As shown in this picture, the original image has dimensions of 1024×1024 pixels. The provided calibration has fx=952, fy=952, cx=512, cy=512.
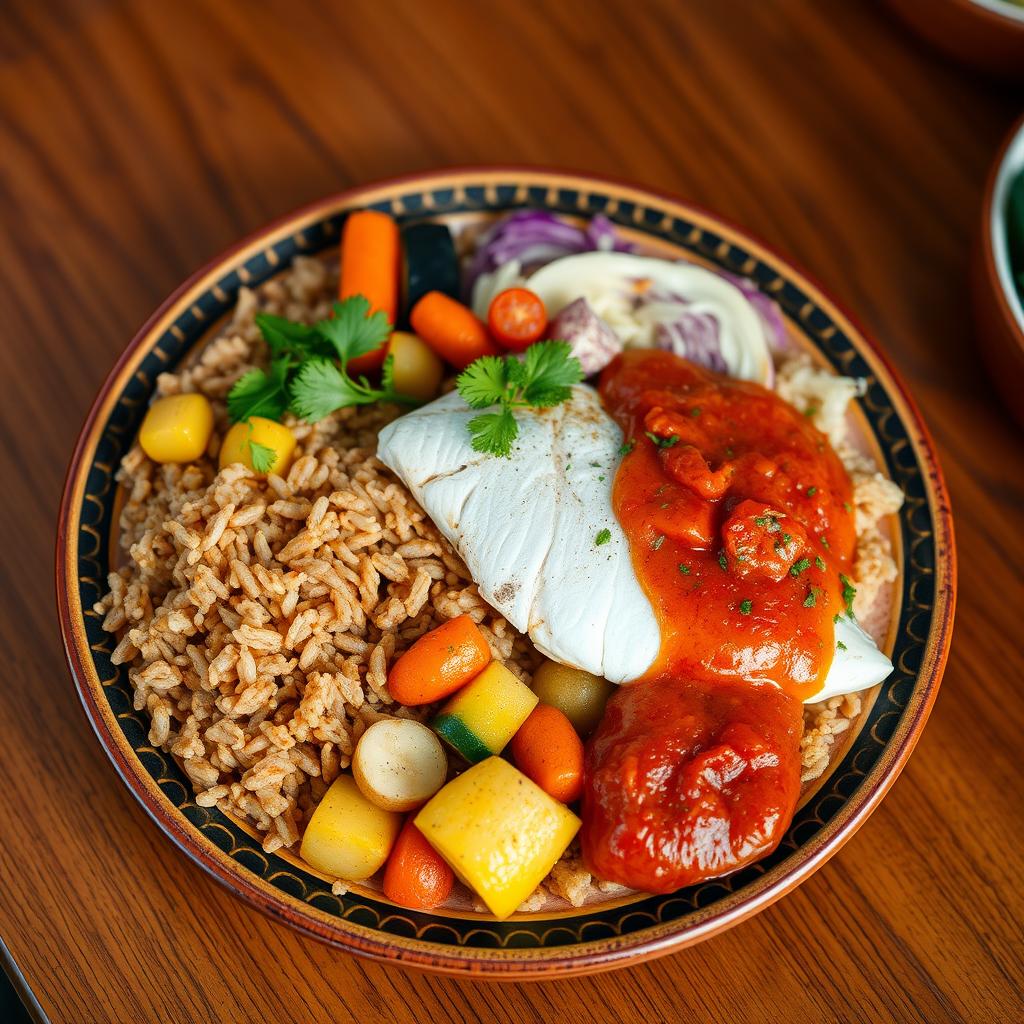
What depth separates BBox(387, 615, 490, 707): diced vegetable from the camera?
9.04 ft

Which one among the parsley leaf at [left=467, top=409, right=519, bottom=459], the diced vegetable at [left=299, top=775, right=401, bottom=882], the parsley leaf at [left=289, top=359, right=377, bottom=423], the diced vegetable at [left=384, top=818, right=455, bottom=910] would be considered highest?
the parsley leaf at [left=289, top=359, right=377, bottom=423]

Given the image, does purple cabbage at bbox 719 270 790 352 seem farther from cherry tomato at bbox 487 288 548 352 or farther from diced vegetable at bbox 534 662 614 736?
diced vegetable at bbox 534 662 614 736

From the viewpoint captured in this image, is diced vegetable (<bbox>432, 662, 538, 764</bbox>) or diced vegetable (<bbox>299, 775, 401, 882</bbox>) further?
diced vegetable (<bbox>432, 662, 538, 764</bbox>)

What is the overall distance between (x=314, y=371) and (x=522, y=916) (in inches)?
70.2

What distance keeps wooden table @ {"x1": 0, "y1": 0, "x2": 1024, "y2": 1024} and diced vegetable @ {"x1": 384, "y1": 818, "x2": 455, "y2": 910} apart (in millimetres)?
398

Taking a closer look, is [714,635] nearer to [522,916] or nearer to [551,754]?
[551,754]

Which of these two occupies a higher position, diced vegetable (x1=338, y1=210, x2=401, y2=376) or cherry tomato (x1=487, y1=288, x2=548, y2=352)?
diced vegetable (x1=338, y1=210, x2=401, y2=376)

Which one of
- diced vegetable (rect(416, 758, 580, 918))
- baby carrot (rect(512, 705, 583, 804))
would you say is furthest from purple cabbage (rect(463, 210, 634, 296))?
diced vegetable (rect(416, 758, 580, 918))

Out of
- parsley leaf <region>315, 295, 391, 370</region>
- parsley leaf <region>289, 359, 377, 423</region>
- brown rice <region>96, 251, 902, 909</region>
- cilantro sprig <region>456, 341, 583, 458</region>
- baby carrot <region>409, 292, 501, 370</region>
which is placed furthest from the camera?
baby carrot <region>409, 292, 501, 370</region>

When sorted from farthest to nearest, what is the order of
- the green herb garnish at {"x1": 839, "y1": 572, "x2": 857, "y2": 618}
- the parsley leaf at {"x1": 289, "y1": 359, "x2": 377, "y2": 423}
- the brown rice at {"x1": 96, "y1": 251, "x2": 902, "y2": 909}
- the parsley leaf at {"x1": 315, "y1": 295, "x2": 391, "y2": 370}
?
the parsley leaf at {"x1": 315, "y1": 295, "x2": 391, "y2": 370}, the parsley leaf at {"x1": 289, "y1": 359, "x2": 377, "y2": 423}, the green herb garnish at {"x1": 839, "y1": 572, "x2": 857, "y2": 618}, the brown rice at {"x1": 96, "y1": 251, "x2": 902, "y2": 909}

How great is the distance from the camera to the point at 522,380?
3.04 metres

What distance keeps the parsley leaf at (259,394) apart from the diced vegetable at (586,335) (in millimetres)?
946

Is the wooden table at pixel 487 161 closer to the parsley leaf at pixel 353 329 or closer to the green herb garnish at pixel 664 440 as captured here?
the parsley leaf at pixel 353 329

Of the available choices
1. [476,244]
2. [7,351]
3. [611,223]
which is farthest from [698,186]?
[7,351]
